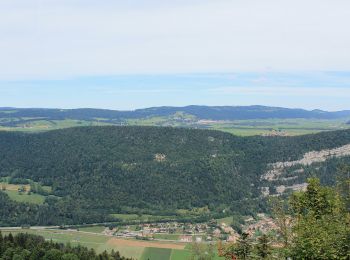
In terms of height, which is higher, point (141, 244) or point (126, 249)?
point (126, 249)

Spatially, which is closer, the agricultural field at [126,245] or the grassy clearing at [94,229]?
the agricultural field at [126,245]

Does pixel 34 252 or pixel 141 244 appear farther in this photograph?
pixel 141 244

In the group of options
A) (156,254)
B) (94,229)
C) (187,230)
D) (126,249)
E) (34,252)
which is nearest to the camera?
(34,252)

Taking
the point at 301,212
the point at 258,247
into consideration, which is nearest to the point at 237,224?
the point at 301,212

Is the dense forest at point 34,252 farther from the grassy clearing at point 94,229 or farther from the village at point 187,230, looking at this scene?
the grassy clearing at point 94,229

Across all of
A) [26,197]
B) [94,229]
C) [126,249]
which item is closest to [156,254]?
[126,249]

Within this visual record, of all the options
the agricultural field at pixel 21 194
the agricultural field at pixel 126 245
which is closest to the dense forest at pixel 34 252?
the agricultural field at pixel 126 245

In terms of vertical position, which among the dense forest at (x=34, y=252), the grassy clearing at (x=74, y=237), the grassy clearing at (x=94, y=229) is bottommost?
A: the grassy clearing at (x=94, y=229)

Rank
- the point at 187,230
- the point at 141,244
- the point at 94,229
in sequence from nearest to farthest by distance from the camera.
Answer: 1. the point at 141,244
2. the point at 187,230
3. the point at 94,229

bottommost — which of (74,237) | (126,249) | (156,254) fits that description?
(74,237)

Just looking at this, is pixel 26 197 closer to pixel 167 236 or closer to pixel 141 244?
pixel 167 236
